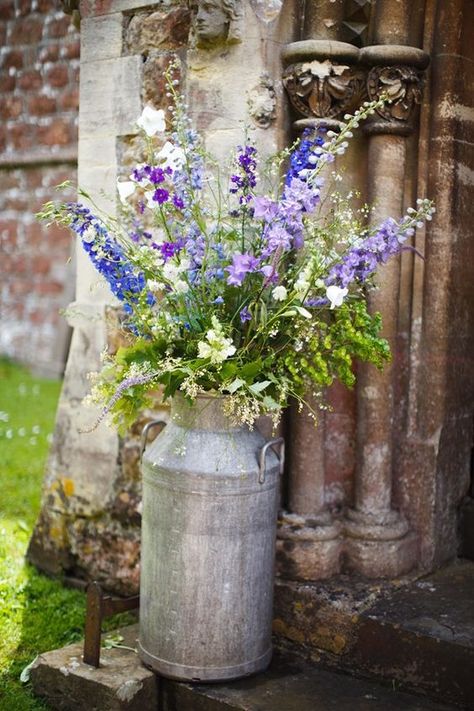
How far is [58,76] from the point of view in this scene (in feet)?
28.5

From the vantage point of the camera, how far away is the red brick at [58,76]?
8633mm

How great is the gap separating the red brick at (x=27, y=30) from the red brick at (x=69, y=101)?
0.67 m

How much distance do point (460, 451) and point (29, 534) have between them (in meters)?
2.12

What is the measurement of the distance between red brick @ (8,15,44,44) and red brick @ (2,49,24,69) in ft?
0.33

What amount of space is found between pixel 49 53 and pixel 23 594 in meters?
6.53

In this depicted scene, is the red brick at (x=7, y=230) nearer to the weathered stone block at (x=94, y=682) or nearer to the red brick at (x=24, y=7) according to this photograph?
the red brick at (x=24, y=7)

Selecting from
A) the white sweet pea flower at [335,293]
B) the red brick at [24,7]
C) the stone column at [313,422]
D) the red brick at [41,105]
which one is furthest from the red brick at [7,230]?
the white sweet pea flower at [335,293]

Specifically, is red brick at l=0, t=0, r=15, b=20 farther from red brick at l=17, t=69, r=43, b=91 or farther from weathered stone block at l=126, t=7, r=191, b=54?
weathered stone block at l=126, t=7, r=191, b=54

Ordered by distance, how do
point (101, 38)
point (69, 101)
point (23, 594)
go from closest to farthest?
1. point (101, 38)
2. point (23, 594)
3. point (69, 101)

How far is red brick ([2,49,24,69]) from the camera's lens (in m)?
8.92

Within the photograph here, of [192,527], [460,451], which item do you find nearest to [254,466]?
[192,527]

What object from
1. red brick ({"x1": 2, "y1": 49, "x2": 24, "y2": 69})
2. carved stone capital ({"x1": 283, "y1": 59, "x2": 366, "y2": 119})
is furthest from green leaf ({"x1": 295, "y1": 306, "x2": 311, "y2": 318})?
red brick ({"x1": 2, "y1": 49, "x2": 24, "y2": 69})

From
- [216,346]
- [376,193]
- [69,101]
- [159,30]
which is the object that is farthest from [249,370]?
[69,101]

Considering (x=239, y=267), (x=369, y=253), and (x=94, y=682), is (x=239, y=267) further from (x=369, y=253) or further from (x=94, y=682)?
(x=94, y=682)
